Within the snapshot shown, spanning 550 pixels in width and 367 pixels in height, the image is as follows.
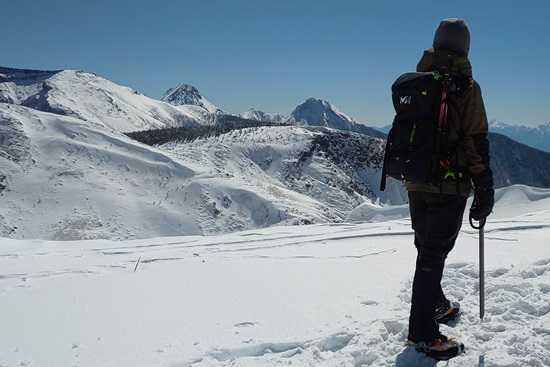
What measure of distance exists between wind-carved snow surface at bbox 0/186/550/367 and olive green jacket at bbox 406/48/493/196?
1.37 meters

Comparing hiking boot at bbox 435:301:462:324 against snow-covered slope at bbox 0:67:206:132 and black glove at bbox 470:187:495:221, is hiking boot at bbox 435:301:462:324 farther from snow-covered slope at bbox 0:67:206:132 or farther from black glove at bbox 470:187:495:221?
snow-covered slope at bbox 0:67:206:132

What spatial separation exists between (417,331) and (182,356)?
1910 millimetres

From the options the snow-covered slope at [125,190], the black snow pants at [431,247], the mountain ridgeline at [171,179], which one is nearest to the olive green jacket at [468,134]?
the black snow pants at [431,247]

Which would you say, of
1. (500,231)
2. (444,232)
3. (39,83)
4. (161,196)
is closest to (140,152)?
(161,196)

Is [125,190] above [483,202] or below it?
below

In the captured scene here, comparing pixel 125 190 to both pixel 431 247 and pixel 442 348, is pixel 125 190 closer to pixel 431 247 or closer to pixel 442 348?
pixel 431 247

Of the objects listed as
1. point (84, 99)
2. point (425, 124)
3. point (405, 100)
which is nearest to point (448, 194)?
point (425, 124)

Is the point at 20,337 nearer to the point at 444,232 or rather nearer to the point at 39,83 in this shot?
the point at 444,232

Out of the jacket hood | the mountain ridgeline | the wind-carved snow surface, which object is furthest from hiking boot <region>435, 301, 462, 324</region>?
the mountain ridgeline

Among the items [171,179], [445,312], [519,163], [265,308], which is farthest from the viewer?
[519,163]

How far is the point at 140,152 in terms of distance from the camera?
41094mm

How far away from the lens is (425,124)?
2.89 metres

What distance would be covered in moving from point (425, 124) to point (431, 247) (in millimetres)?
998

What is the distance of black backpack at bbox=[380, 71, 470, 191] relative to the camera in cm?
282
